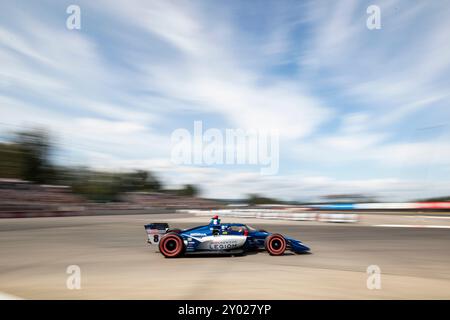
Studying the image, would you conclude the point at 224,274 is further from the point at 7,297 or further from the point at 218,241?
the point at 7,297

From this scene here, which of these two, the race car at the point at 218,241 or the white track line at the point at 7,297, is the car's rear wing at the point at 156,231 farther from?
the white track line at the point at 7,297

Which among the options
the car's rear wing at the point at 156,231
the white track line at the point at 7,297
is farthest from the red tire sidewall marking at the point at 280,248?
the white track line at the point at 7,297

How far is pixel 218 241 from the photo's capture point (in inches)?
343

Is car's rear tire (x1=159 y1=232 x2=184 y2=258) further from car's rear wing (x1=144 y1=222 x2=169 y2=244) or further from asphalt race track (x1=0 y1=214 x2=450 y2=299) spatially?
car's rear wing (x1=144 y1=222 x2=169 y2=244)

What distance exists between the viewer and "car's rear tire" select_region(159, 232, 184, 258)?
8531 mm

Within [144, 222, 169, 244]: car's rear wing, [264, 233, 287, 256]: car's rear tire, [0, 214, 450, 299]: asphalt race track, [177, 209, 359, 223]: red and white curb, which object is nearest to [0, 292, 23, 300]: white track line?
[0, 214, 450, 299]: asphalt race track

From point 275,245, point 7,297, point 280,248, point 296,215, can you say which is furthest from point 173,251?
point 296,215

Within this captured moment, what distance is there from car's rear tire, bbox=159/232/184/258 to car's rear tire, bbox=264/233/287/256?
2363 mm

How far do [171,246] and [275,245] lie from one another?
2.84 m

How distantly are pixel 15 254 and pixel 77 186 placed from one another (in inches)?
2842

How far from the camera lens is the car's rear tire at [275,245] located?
28.9ft

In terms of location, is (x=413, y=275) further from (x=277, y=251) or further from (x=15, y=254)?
(x=15, y=254)
